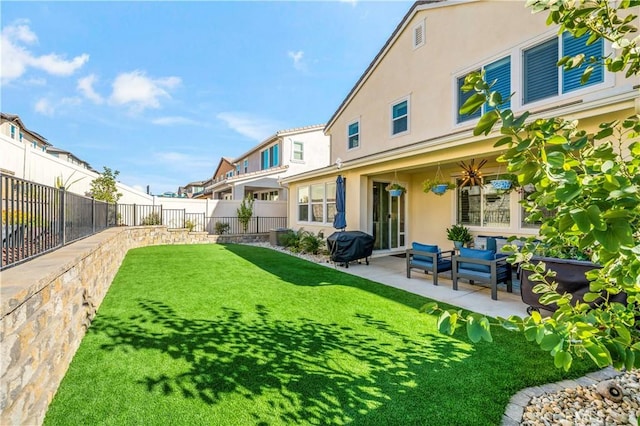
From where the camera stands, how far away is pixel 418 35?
9.74 m

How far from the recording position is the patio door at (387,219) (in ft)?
34.7

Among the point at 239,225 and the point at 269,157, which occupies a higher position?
the point at 269,157

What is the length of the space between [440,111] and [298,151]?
40.7ft

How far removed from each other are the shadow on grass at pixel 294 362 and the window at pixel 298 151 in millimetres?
→ 16148

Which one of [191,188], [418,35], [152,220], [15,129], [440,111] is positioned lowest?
[152,220]

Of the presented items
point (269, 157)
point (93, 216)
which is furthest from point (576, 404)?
point (269, 157)

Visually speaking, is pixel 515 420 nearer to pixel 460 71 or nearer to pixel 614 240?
pixel 614 240

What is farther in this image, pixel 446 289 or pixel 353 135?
pixel 353 135

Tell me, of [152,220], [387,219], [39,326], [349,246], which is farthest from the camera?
[152,220]

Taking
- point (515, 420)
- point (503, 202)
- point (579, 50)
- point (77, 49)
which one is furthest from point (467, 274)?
point (77, 49)

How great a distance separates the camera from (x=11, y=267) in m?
2.65

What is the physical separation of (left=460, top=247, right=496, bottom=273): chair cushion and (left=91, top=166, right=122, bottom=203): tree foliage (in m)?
14.6

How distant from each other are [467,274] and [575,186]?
5.98m

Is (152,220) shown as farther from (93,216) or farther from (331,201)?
(331,201)
